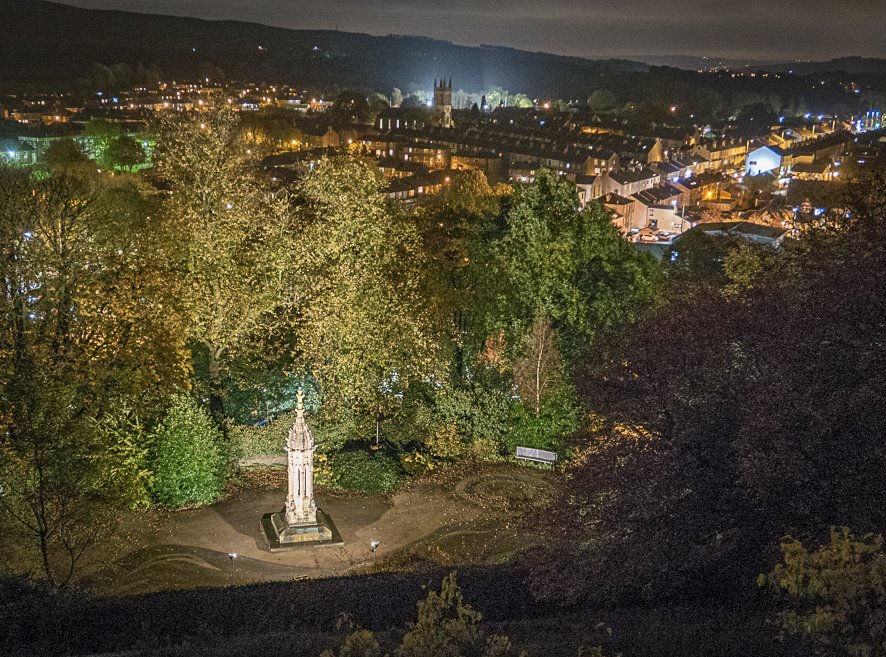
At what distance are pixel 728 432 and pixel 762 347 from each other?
1.23m

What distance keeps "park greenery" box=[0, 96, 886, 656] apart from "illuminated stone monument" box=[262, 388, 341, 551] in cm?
240

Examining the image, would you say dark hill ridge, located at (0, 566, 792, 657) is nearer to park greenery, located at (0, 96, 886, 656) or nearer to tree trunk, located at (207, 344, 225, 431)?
park greenery, located at (0, 96, 886, 656)

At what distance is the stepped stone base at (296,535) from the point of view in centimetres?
1773

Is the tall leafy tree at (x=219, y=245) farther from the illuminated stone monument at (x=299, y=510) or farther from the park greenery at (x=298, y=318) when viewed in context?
the illuminated stone monument at (x=299, y=510)

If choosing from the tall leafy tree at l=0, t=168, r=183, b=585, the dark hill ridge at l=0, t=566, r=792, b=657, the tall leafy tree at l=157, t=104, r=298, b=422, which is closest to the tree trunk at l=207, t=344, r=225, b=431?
the tall leafy tree at l=157, t=104, r=298, b=422

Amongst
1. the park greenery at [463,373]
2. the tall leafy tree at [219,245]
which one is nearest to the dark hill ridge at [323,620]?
the park greenery at [463,373]

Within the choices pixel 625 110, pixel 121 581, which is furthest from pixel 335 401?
pixel 625 110

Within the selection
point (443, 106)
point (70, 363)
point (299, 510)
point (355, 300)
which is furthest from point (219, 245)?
point (443, 106)

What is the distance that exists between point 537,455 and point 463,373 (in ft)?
13.5

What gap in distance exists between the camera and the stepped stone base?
1773 cm

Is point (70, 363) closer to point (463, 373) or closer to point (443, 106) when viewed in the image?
point (463, 373)

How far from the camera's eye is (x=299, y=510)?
58.9ft

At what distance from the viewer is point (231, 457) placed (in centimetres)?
2056

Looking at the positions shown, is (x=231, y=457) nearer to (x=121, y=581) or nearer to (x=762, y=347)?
(x=121, y=581)
